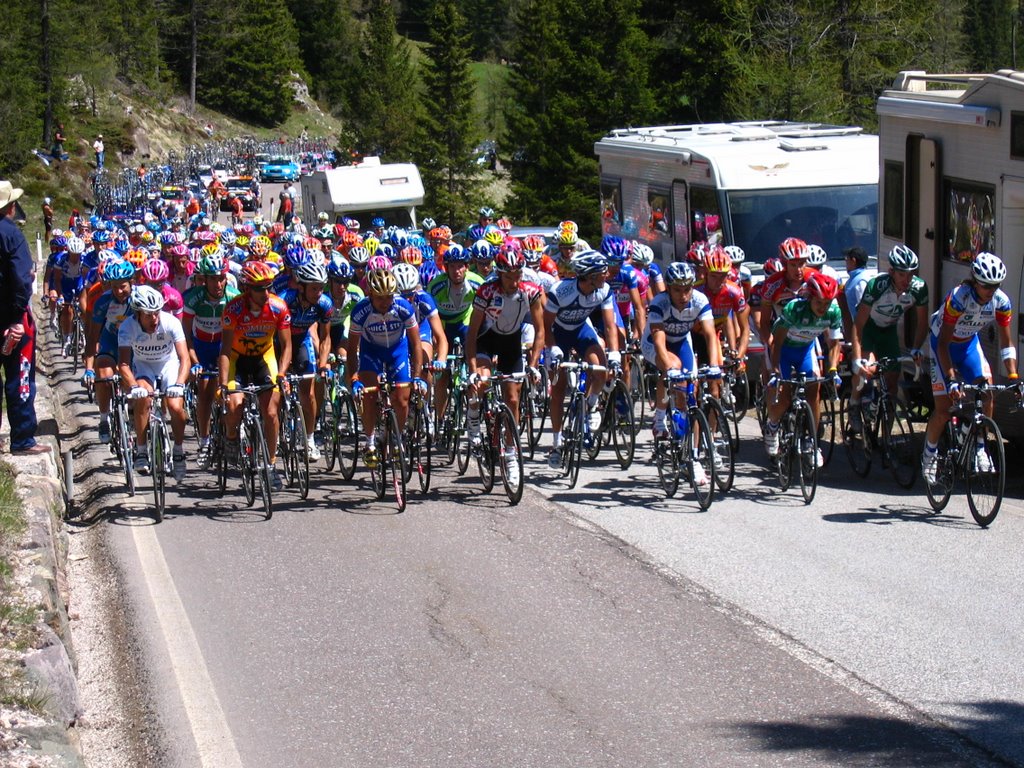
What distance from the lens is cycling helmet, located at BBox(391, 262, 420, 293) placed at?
11.4 m

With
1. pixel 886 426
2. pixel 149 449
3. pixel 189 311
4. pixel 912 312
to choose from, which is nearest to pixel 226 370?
pixel 149 449

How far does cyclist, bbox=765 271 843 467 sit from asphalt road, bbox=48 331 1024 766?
2.38ft

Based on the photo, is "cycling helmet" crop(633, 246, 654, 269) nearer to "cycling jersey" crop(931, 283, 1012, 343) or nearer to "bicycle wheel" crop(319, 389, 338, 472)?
"bicycle wheel" crop(319, 389, 338, 472)

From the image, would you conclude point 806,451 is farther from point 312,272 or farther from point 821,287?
point 312,272

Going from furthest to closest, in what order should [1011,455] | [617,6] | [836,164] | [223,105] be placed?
[223,105] < [617,6] < [836,164] < [1011,455]

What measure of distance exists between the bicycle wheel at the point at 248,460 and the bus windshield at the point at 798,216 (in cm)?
790

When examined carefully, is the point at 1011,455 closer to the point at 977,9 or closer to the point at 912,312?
the point at 912,312

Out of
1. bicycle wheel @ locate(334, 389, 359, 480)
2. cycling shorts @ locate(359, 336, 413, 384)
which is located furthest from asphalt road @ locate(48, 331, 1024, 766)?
cycling shorts @ locate(359, 336, 413, 384)

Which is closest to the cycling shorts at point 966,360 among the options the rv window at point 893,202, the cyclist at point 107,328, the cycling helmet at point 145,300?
the rv window at point 893,202

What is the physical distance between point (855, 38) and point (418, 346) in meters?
29.6

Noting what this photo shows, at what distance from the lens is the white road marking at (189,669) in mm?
6500

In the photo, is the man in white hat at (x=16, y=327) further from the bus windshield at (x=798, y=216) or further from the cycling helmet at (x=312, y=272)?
the bus windshield at (x=798, y=216)

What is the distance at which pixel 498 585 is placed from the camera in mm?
8992

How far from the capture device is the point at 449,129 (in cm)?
5969
